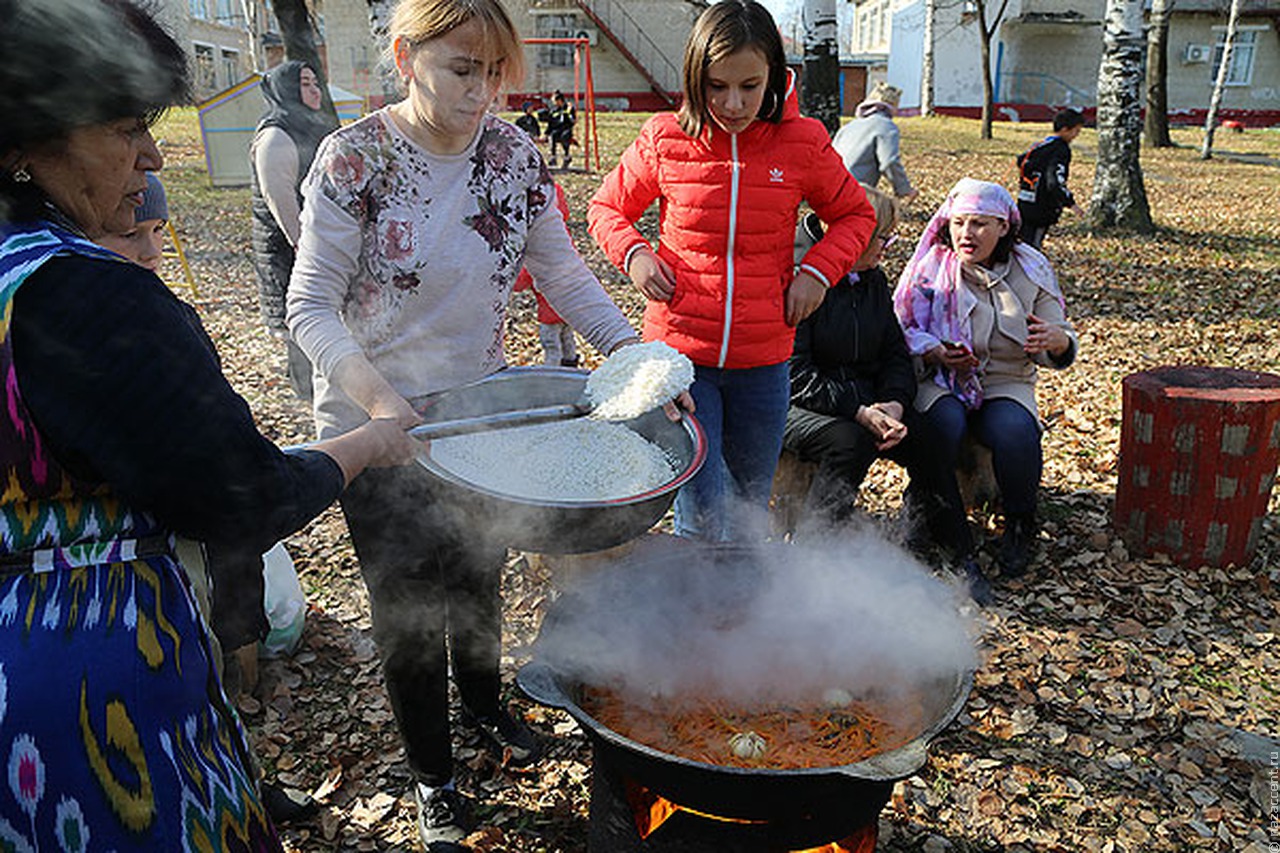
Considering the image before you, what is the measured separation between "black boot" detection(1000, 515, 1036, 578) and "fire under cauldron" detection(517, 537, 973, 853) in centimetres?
193

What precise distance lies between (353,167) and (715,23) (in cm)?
128

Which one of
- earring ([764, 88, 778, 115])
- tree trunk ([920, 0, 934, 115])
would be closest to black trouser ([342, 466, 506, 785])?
earring ([764, 88, 778, 115])

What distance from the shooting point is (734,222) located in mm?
2918

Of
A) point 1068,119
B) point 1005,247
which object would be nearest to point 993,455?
point 1005,247

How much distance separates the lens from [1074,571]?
4.09 meters

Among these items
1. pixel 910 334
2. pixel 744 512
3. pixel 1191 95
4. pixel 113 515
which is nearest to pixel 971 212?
pixel 910 334

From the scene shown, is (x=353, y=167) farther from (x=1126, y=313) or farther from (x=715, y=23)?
(x=1126, y=313)

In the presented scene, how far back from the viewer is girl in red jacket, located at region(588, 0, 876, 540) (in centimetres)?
277

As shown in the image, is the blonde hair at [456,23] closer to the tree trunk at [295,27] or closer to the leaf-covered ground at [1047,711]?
the leaf-covered ground at [1047,711]

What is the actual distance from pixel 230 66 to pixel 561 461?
146 ft

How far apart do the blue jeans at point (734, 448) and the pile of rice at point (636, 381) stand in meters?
0.80

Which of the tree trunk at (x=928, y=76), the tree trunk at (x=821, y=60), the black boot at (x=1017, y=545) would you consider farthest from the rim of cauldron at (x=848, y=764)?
the tree trunk at (x=928, y=76)

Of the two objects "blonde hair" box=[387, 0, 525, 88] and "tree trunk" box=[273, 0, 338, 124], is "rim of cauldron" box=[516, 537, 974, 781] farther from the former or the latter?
"tree trunk" box=[273, 0, 338, 124]

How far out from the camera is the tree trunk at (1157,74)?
598 inches
